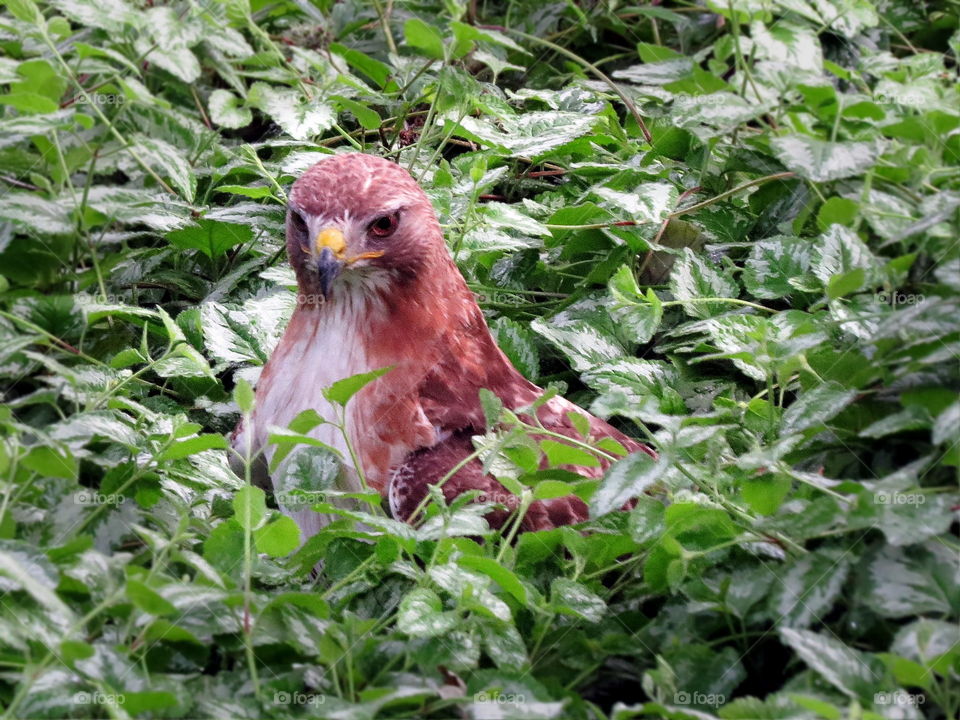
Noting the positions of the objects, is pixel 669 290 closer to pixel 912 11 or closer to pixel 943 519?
pixel 943 519

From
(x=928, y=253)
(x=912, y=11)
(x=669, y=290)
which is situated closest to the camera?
(x=928, y=253)

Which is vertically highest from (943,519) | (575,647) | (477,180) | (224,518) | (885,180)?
(885,180)

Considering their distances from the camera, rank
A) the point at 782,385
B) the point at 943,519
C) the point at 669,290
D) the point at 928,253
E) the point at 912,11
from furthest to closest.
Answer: the point at 912,11 < the point at 669,290 < the point at 782,385 < the point at 928,253 < the point at 943,519

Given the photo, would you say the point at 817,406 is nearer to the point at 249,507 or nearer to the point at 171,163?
the point at 249,507

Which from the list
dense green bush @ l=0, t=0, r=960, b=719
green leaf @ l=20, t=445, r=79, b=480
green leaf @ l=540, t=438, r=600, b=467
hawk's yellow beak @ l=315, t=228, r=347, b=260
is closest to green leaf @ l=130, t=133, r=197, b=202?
dense green bush @ l=0, t=0, r=960, b=719

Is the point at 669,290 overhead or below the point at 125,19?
below

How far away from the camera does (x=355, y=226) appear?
3668mm

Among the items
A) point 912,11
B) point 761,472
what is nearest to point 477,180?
point 761,472

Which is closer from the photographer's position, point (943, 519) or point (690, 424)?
point (943, 519)

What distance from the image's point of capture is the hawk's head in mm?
3645

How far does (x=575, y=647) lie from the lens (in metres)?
2.85

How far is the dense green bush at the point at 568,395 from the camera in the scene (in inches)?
99.5

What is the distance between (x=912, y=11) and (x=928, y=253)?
12.1ft

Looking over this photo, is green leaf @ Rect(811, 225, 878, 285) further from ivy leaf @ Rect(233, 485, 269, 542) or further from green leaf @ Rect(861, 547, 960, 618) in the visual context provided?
ivy leaf @ Rect(233, 485, 269, 542)
